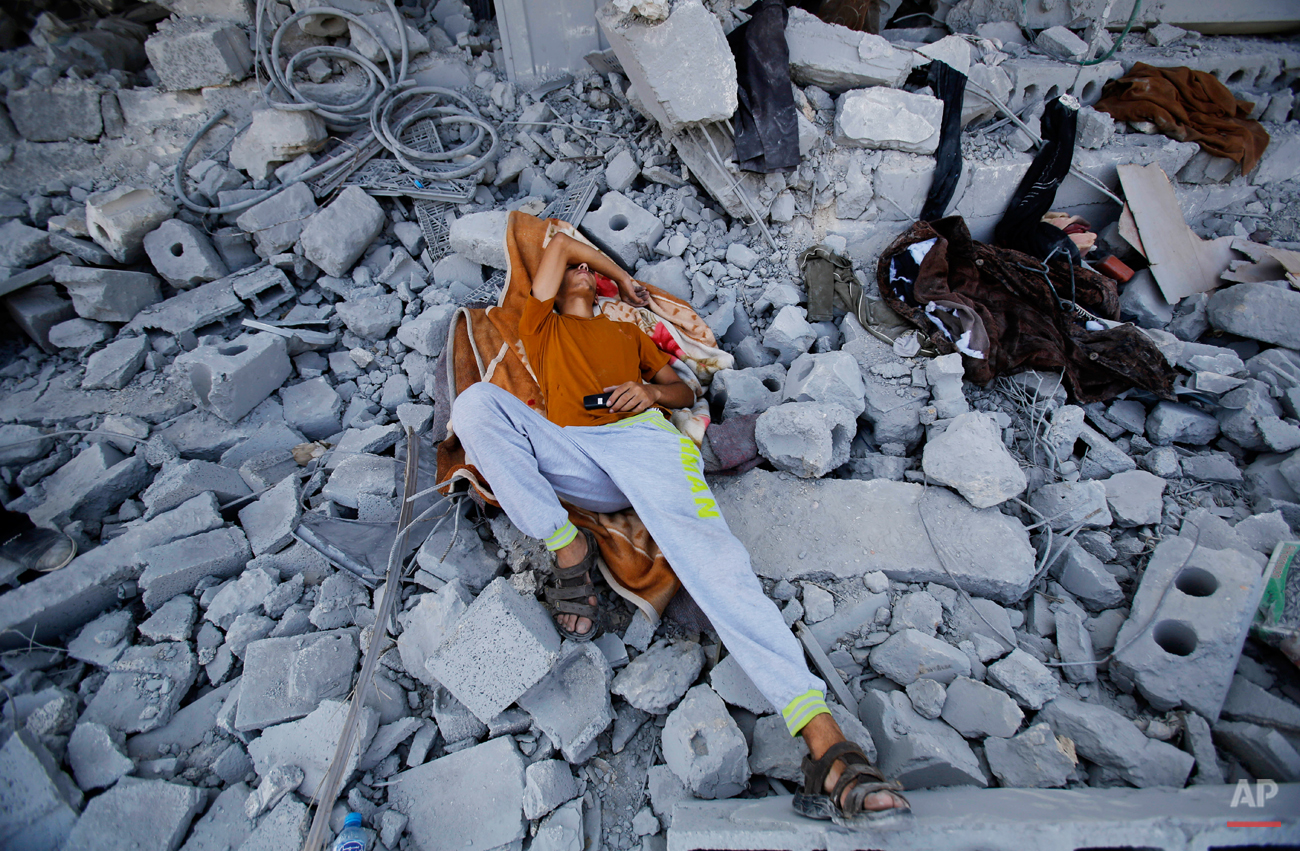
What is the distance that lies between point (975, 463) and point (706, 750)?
175cm

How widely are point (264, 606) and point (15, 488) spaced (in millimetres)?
1731

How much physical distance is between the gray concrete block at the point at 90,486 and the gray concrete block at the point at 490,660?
213cm

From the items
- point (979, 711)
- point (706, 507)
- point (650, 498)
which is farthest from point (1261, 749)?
point (650, 498)

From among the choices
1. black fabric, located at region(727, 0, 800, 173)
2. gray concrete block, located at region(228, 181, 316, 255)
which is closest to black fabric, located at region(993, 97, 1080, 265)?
black fabric, located at region(727, 0, 800, 173)

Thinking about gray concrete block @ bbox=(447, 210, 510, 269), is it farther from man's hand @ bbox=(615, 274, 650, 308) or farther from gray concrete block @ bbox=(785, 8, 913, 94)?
gray concrete block @ bbox=(785, 8, 913, 94)

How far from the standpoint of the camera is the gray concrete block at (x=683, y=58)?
342 centimetres

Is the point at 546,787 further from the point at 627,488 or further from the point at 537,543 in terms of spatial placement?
the point at 627,488

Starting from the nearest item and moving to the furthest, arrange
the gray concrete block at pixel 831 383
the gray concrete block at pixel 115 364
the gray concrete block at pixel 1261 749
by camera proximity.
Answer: the gray concrete block at pixel 1261 749
the gray concrete block at pixel 831 383
the gray concrete block at pixel 115 364

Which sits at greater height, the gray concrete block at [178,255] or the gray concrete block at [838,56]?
the gray concrete block at [838,56]

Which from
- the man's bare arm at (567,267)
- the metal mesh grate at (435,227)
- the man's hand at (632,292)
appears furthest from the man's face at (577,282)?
the metal mesh grate at (435,227)

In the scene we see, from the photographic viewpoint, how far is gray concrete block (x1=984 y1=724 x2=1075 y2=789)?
76.2 inches

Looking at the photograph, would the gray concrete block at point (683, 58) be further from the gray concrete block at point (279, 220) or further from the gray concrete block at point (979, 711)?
the gray concrete block at point (979, 711)

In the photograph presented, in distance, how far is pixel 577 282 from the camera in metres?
3.25

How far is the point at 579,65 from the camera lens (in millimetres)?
4977
